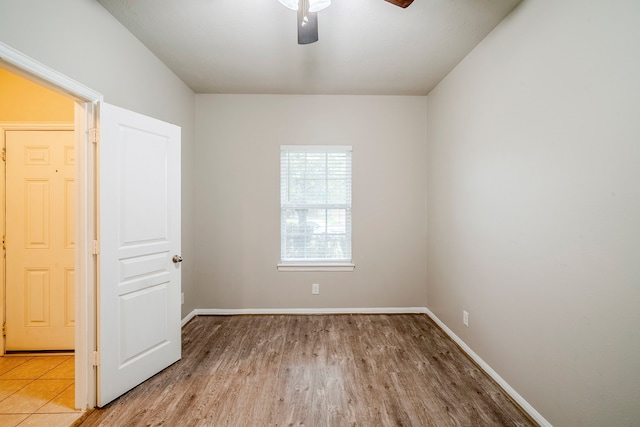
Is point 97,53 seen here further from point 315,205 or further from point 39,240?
point 315,205

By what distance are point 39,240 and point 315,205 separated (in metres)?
2.76

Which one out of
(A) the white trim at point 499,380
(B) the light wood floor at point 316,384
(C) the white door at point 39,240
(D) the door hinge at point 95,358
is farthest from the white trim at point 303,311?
(D) the door hinge at point 95,358

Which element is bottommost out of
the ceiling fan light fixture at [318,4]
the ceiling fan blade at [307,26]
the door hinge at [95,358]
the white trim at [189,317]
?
the white trim at [189,317]

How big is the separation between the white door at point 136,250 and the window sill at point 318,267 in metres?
1.34

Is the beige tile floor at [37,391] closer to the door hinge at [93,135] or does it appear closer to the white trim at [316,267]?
the door hinge at [93,135]

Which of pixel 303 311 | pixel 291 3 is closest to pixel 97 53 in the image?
pixel 291 3

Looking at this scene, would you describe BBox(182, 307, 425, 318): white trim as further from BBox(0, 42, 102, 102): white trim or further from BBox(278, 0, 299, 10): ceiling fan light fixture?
BBox(278, 0, 299, 10): ceiling fan light fixture

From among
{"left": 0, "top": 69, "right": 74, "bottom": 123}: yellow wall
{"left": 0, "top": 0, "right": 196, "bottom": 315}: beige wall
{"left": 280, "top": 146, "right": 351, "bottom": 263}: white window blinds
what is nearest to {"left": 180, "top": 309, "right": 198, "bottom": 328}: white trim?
{"left": 0, "top": 0, "right": 196, "bottom": 315}: beige wall

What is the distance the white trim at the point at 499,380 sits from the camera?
1.74 meters

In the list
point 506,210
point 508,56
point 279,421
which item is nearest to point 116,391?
point 279,421

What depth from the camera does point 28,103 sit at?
8.20 ft

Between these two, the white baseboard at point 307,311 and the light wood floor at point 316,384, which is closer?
the light wood floor at point 316,384

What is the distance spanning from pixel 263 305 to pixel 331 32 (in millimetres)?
3054

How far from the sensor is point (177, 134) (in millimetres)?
2441
